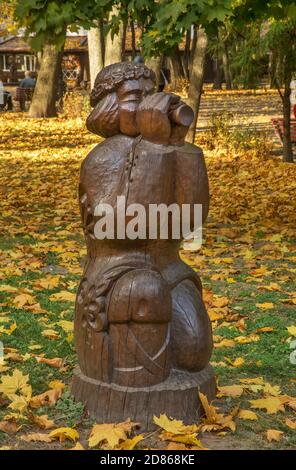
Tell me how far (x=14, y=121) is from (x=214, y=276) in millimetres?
18418

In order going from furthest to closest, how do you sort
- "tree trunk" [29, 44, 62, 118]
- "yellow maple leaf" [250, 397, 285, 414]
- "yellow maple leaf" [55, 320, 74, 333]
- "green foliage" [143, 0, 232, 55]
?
"tree trunk" [29, 44, 62, 118] < "green foliage" [143, 0, 232, 55] < "yellow maple leaf" [55, 320, 74, 333] < "yellow maple leaf" [250, 397, 285, 414]

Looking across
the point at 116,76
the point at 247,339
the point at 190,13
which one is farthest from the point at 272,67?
the point at 116,76

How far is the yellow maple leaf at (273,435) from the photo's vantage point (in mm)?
3875

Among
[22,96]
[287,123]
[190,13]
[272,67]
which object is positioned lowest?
[287,123]

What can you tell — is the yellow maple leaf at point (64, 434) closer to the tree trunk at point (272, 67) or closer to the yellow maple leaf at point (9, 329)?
the yellow maple leaf at point (9, 329)

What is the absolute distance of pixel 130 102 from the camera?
406cm

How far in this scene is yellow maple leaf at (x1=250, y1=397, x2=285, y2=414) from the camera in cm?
420

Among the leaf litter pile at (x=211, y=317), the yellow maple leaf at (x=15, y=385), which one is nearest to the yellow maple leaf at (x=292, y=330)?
the leaf litter pile at (x=211, y=317)

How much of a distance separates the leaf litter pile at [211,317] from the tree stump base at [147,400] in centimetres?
6

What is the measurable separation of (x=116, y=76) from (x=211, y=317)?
7.71ft

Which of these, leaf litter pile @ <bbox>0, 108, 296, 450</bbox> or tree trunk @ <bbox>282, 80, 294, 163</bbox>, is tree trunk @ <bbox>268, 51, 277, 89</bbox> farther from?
leaf litter pile @ <bbox>0, 108, 296, 450</bbox>

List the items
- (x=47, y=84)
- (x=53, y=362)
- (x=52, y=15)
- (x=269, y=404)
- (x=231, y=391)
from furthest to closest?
(x=47, y=84)
(x=52, y=15)
(x=53, y=362)
(x=231, y=391)
(x=269, y=404)

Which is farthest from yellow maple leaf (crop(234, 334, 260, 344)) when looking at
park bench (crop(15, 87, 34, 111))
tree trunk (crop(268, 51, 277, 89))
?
park bench (crop(15, 87, 34, 111))

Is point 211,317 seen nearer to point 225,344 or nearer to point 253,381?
point 225,344
